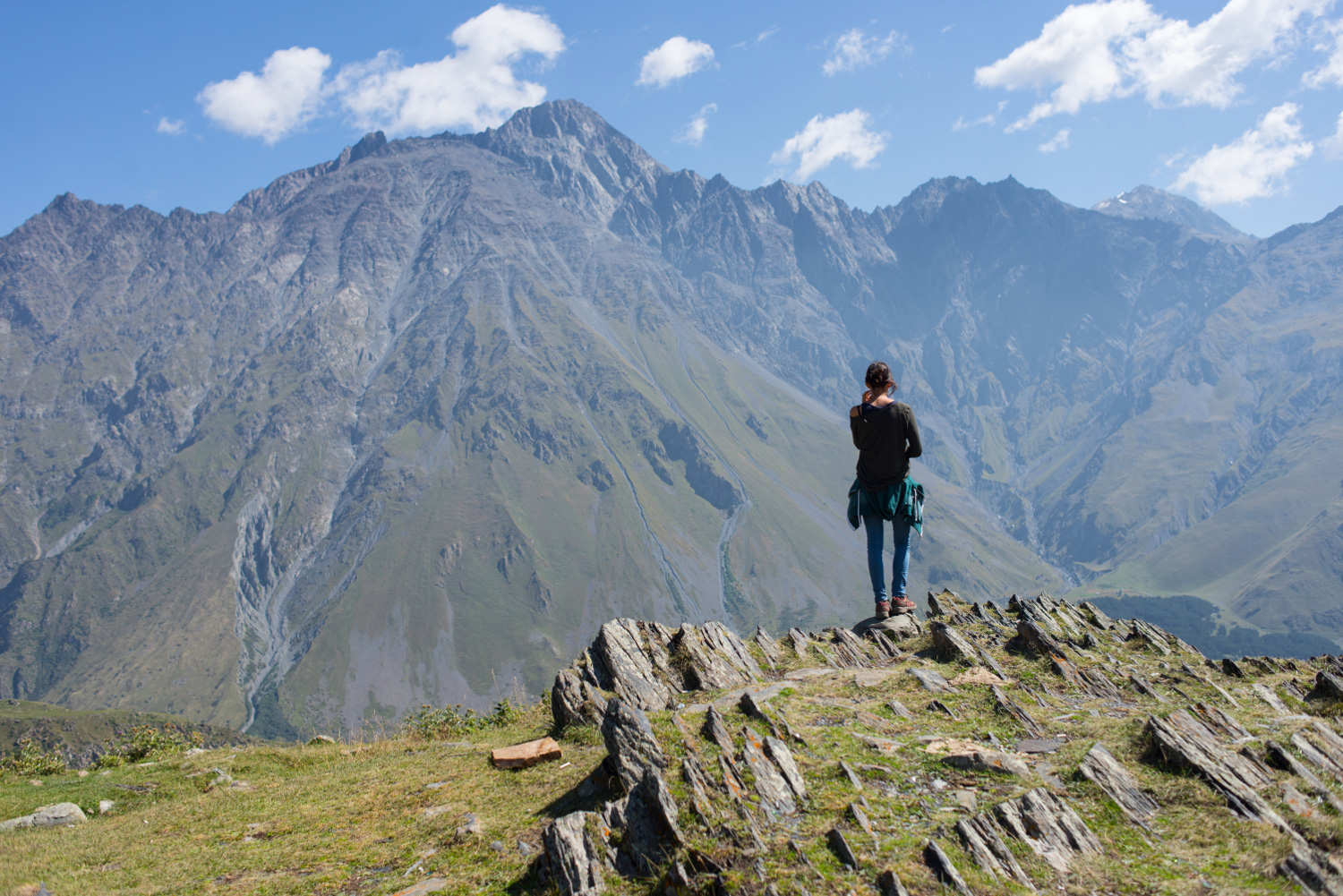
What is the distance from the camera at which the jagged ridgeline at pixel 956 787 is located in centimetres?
738

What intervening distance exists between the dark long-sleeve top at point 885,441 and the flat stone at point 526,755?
327 inches

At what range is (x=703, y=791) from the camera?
8852mm

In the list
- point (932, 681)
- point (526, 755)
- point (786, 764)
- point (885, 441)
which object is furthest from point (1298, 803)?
point (526, 755)

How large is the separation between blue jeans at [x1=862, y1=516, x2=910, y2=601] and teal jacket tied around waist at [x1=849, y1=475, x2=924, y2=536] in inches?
6.9

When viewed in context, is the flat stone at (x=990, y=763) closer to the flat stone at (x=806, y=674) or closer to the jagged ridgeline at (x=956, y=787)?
the jagged ridgeline at (x=956, y=787)

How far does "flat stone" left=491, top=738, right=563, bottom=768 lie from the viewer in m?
12.3

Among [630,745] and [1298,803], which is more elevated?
[630,745]

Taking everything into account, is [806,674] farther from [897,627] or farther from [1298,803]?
[1298,803]

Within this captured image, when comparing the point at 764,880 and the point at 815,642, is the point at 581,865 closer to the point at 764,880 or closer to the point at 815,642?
the point at 764,880

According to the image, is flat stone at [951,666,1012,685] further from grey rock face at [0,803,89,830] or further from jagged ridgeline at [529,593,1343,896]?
grey rock face at [0,803,89,830]

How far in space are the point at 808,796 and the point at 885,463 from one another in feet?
27.4

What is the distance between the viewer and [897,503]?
15.9 m

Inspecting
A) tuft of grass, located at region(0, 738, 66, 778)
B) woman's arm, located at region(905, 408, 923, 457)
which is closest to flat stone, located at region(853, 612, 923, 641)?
woman's arm, located at region(905, 408, 923, 457)

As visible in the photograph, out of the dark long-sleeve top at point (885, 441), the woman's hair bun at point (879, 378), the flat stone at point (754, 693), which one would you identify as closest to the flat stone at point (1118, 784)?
the flat stone at point (754, 693)
